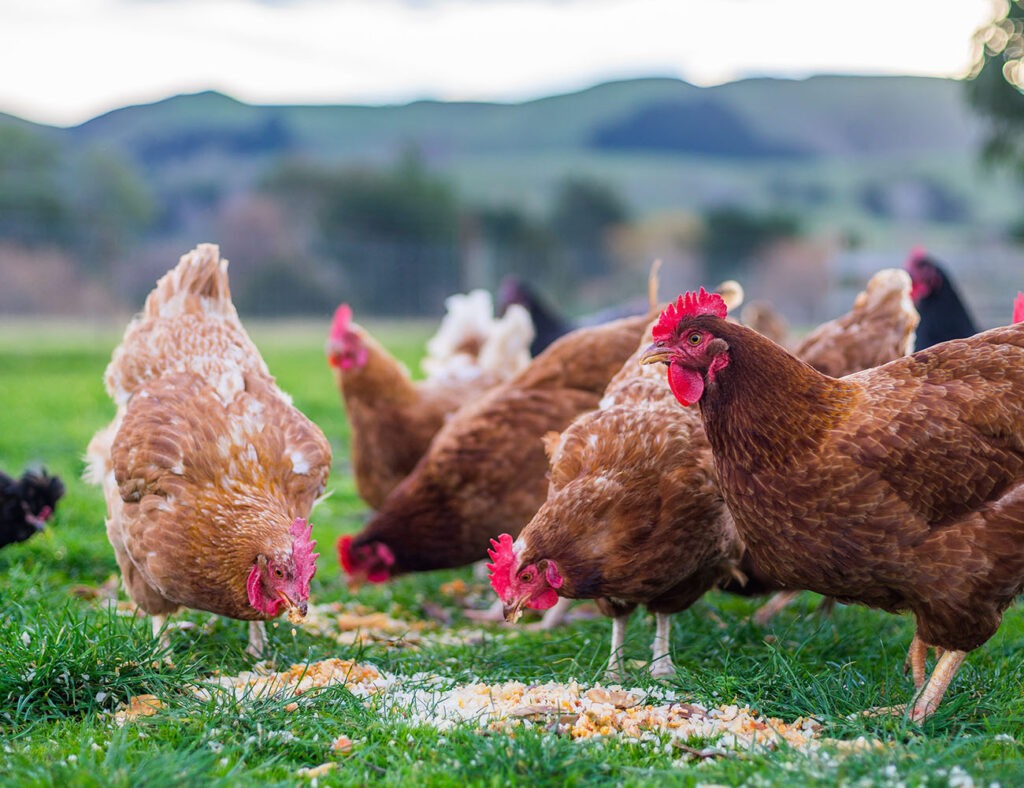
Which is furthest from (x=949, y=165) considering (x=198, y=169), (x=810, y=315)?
(x=198, y=169)

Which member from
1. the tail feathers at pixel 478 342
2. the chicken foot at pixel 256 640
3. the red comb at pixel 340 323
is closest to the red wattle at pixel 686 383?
the chicken foot at pixel 256 640

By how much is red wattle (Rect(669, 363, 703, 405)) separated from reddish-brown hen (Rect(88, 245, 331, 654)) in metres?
1.46

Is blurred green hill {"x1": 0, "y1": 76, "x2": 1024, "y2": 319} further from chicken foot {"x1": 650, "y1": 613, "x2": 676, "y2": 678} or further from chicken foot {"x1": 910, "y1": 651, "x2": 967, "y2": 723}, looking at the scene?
chicken foot {"x1": 910, "y1": 651, "x2": 967, "y2": 723}

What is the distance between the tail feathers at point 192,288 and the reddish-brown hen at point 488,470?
1.37 meters

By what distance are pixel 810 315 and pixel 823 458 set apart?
22.7m

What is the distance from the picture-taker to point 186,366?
377cm

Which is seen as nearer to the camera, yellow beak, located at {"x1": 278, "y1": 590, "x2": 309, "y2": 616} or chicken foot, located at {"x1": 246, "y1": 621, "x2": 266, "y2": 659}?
yellow beak, located at {"x1": 278, "y1": 590, "x2": 309, "y2": 616}

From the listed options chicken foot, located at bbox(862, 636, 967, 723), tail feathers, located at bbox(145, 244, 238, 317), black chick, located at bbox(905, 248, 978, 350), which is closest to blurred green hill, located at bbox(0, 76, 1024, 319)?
tail feathers, located at bbox(145, 244, 238, 317)

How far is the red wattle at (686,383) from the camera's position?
2.87 metres

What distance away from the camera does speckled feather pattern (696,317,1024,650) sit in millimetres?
2643

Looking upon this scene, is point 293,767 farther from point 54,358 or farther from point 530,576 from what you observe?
point 54,358

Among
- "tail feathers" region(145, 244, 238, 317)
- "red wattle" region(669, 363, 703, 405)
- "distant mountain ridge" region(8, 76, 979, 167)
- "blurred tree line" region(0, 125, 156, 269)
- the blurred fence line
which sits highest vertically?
"distant mountain ridge" region(8, 76, 979, 167)

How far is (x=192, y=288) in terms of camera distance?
415 centimetres

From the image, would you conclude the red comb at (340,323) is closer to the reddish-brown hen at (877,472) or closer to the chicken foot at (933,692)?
the reddish-brown hen at (877,472)
